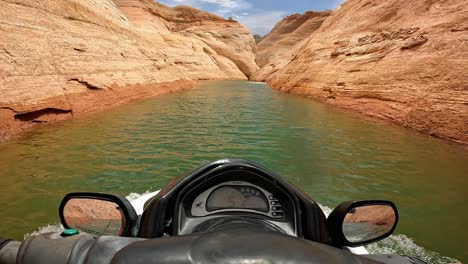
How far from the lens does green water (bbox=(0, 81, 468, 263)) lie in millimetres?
4027

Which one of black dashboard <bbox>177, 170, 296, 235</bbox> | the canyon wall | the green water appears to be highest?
the canyon wall

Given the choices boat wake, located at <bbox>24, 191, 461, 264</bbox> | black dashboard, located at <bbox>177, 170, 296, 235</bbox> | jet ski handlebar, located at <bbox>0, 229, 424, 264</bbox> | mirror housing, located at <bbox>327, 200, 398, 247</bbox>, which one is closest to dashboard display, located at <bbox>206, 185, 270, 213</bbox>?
black dashboard, located at <bbox>177, 170, 296, 235</bbox>

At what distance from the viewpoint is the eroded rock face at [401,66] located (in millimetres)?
8852

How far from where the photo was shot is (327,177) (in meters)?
5.69

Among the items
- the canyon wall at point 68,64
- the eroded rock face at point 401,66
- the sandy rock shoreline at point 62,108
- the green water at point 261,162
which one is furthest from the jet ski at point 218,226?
the eroded rock face at point 401,66

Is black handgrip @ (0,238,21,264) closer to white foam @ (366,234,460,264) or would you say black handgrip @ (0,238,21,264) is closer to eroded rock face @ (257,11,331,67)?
white foam @ (366,234,460,264)

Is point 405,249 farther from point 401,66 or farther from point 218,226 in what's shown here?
point 401,66

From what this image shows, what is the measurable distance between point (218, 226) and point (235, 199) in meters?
0.29

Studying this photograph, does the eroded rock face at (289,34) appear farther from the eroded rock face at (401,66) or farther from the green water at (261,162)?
the green water at (261,162)

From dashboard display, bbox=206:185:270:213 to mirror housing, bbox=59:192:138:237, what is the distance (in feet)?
1.18

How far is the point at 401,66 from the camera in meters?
11.7

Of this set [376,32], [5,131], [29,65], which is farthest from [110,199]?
[376,32]

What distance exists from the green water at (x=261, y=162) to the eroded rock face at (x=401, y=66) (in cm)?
86

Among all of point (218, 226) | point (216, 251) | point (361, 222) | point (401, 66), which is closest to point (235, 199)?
point (218, 226)
